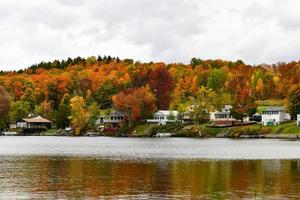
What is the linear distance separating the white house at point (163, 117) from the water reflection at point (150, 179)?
95.9m

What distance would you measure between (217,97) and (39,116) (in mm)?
59065

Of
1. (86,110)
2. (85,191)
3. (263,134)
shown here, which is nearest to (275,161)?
(85,191)

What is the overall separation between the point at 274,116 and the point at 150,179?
104 metres

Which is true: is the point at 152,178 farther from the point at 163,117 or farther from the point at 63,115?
the point at 63,115

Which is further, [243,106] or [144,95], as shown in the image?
[144,95]

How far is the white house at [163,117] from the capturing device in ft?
537

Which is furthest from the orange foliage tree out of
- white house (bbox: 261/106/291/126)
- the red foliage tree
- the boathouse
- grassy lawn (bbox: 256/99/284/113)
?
white house (bbox: 261/106/291/126)

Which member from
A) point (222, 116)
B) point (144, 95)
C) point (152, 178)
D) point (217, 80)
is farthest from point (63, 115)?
point (152, 178)

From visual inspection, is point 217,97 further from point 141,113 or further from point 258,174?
point 258,174

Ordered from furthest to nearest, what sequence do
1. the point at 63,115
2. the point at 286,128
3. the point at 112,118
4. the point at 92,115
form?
1. the point at 63,115
2. the point at 112,118
3. the point at 92,115
4. the point at 286,128

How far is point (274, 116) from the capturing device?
14675 cm

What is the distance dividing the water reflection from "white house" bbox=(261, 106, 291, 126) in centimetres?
8278

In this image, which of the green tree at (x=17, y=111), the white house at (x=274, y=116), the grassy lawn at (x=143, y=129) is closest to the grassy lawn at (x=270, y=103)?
the white house at (x=274, y=116)

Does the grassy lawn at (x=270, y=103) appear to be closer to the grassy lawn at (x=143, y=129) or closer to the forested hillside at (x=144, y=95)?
the forested hillside at (x=144, y=95)
